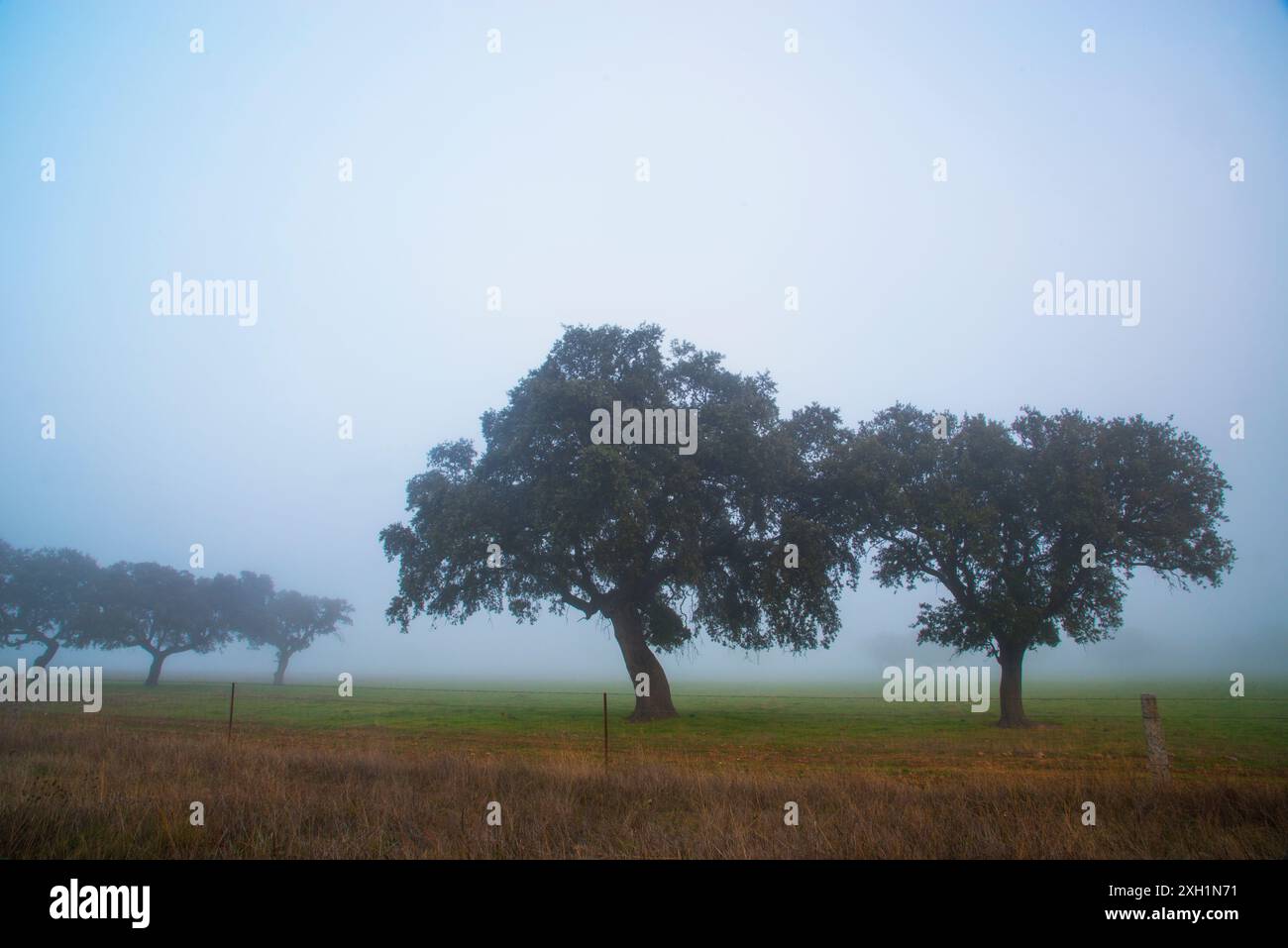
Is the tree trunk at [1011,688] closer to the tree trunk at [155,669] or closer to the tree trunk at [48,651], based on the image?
the tree trunk at [155,669]

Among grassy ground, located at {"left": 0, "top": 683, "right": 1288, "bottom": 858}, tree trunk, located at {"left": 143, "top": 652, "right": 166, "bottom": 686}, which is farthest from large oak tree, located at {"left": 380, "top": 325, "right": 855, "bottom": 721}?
tree trunk, located at {"left": 143, "top": 652, "right": 166, "bottom": 686}

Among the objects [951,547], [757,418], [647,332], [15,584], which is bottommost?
[15,584]

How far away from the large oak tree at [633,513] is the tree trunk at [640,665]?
0.06m

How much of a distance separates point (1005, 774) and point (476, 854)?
32.4 ft

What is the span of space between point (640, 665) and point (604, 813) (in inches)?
735

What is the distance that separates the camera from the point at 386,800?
31.7 feet

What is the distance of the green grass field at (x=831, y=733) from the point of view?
1539 centimetres
